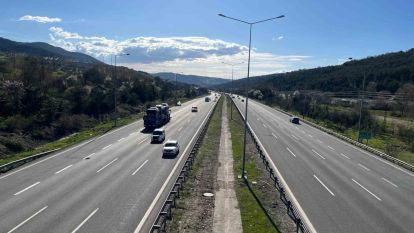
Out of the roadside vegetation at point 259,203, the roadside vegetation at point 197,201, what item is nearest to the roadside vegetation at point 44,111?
the roadside vegetation at point 197,201

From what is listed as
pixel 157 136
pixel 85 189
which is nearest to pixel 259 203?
pixel 85 189

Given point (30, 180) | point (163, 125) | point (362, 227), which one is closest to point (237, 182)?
point (362, 227)

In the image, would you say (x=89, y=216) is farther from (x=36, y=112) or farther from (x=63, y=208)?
(x=36, y=112)

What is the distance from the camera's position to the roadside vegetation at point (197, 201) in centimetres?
1956

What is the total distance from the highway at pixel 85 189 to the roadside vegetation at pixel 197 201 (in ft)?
5.83

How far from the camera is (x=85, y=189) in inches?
1000

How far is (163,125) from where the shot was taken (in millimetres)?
67500

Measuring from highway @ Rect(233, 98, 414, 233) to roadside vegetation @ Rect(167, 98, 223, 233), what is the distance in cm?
527

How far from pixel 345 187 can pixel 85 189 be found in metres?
17.3

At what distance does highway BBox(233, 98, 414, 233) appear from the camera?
20.9m

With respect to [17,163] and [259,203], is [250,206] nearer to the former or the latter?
[259,203]

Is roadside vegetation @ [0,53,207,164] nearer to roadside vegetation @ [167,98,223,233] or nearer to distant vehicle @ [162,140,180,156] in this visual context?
distant vehicle @ [162,140,180,156]

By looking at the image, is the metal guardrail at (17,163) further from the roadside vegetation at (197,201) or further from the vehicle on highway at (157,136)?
the roadside vegetation at (197,201)

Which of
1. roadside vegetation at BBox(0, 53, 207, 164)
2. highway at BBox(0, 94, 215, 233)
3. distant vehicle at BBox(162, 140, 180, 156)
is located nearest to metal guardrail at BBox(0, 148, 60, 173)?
highway at BBox(0, 94, 215, 233)
